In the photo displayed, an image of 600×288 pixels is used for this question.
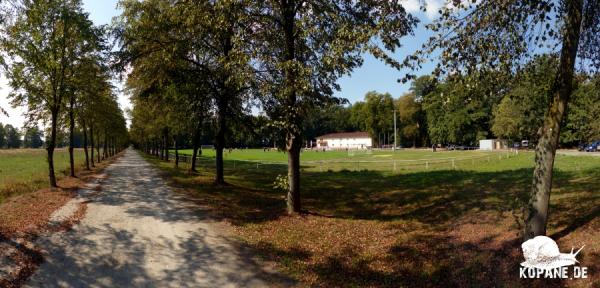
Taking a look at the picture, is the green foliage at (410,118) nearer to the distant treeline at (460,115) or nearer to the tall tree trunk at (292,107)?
the distant treeline at (460,115)

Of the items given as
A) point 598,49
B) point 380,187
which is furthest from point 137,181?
point 598,49

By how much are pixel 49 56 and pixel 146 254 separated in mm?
15512

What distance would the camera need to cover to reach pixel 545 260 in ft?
23.3

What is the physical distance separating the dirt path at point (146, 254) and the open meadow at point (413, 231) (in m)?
0.92

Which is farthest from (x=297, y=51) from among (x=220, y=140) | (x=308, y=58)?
(x=220, y=140)

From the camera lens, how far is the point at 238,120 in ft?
72.7

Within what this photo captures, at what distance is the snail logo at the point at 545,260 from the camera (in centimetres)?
673

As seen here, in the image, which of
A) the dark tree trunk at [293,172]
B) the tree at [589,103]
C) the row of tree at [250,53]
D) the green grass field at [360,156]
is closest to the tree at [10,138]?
the green grass field at [360,156]

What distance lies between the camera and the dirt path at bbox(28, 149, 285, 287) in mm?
7410

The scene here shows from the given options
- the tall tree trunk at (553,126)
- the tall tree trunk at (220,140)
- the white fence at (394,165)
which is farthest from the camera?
the white fence at (394,165)

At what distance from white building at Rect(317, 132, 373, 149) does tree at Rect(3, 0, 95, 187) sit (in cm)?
11263

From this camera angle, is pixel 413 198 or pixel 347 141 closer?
pixel 413 198

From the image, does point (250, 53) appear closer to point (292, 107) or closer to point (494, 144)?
point (292, 107)

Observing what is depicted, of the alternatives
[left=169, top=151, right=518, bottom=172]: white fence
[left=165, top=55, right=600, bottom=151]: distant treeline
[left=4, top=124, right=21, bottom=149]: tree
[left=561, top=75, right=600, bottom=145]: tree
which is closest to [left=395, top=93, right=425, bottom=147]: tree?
[left=165, top=55, right=600, bottom=151]: distant treeline
